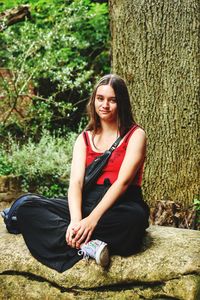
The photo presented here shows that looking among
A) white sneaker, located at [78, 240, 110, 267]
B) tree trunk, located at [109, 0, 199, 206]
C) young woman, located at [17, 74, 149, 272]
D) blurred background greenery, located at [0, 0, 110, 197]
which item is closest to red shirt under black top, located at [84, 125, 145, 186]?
young woman, located at [17, 74, 149, 272]

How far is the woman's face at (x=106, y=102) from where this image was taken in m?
3.63

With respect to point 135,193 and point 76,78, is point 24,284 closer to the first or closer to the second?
point 135,193

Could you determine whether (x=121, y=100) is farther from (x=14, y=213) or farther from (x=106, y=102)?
(x=14, y=213)

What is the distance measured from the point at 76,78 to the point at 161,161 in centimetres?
463

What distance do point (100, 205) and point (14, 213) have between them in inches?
29.1

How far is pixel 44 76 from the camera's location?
8.77 meters

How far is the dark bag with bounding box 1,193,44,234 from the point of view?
145 inches

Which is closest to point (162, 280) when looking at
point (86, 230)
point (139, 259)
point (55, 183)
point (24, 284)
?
point (139, 259)

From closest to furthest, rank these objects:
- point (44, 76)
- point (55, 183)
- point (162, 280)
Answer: point (162, 280), point (55, 183), point (44, 76)

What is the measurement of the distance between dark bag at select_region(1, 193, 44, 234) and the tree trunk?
5.27ft

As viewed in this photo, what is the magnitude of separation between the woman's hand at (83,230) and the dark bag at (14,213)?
0.49 metres

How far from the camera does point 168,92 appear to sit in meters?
4.94

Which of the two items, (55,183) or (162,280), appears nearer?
(162,280)

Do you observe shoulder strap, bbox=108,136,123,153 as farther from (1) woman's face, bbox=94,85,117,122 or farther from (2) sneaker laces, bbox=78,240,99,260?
(2) sneaker laces, bbox=78,240,99,260
